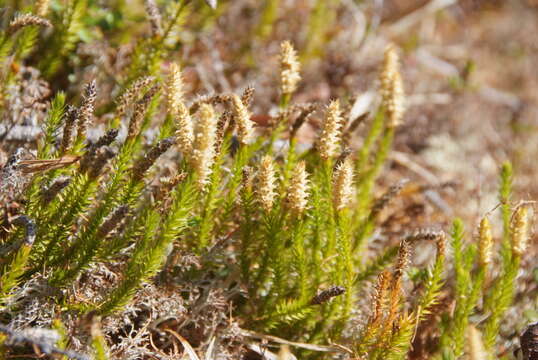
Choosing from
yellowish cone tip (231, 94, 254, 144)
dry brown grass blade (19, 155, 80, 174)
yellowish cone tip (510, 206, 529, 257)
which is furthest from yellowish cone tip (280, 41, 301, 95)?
yellowish cone tip (510, 206, 529, 257)

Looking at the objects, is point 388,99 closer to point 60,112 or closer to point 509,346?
point 509,346

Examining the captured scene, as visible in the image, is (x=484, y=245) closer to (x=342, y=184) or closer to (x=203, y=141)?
(x=342, y=184)

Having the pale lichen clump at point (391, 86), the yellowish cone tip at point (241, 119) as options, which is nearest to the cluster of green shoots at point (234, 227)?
the yellowish cone tip at point (241, 119)

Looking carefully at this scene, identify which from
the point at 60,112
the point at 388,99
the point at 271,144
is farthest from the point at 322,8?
the point at 60,112

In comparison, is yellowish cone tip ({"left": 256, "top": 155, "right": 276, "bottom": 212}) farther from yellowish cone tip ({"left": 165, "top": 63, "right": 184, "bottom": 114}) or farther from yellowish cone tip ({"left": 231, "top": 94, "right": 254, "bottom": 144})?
yellowish cone tip ({"left": 165, "top": 63, "right": 184, "bottom": 114})

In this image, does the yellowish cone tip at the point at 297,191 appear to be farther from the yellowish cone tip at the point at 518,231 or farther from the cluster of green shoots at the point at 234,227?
the yellowish cone tip at the point at 518,231

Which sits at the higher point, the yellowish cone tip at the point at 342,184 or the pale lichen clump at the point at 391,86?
the pale lichen clump at the point at 391,86
